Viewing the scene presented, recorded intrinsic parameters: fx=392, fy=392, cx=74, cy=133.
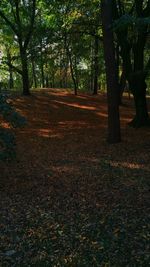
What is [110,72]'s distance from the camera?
13.4 m

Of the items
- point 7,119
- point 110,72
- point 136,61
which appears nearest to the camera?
point 7,119

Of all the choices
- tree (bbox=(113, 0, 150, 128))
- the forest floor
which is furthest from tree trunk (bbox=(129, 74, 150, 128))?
the forest floor

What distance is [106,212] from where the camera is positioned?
769cm

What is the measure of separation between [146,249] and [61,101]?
2073 cm

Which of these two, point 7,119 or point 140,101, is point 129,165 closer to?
point 7,119

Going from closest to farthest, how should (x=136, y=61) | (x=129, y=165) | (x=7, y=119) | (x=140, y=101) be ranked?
(x=7, y=119) < (x=129, y=165) < (x=136, y=61) < (x=140, y=101)

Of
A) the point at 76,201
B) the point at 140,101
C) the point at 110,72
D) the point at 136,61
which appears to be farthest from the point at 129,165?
the point at 136,61

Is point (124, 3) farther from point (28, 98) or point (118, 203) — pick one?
point (118, 203)

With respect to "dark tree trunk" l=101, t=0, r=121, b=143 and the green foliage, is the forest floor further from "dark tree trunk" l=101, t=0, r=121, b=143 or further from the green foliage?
the green foliage

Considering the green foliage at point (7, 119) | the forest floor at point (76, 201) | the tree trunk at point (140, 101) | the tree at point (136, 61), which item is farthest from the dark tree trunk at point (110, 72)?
the green foliage at point (7, 119)

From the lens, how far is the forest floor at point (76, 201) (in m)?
6.16

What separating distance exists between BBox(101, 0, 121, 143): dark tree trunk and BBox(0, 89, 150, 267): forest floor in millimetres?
599

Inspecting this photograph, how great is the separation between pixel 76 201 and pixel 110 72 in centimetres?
629

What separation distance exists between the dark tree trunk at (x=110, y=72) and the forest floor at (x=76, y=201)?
0.60 metres
